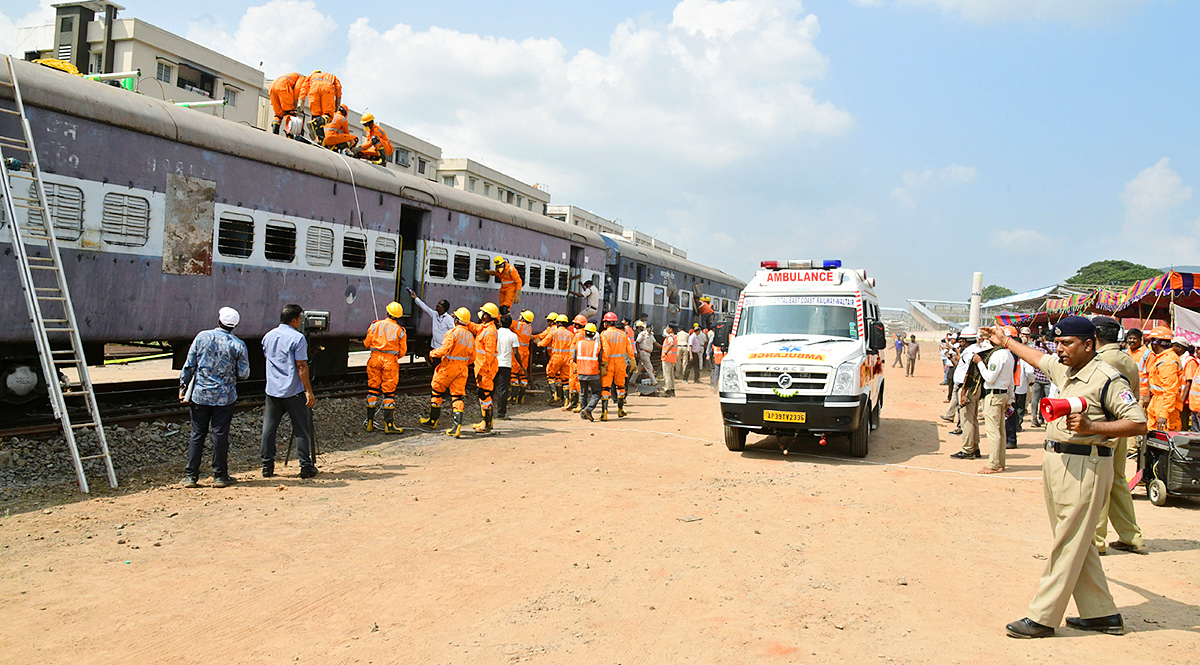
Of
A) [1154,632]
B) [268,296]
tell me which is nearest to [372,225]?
[268,296]

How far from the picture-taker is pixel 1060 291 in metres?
25.1

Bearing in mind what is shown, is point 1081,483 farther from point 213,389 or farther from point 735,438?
point 213,389

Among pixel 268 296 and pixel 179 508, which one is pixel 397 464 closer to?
pixel 179 508

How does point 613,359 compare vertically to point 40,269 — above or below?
below

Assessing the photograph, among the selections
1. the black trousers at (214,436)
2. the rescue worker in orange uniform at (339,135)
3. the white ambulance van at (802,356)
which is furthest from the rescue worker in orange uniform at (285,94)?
the white ambulance van at (802,356)

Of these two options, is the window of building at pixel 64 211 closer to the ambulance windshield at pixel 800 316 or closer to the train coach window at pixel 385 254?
the train coach window at pixel 385 254

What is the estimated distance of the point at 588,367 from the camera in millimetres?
12797

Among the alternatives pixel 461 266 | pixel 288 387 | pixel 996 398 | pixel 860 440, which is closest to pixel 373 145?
pixel 461 266

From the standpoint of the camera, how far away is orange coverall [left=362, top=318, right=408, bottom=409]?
1059 centimetres

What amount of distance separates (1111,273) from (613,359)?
251 ft

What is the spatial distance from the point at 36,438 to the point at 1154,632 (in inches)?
374

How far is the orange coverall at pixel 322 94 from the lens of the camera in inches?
509

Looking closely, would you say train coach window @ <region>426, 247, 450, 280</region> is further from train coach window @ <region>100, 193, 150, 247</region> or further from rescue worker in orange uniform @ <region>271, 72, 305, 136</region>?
train coach window @ <region>100, 193, 150, 247</region>

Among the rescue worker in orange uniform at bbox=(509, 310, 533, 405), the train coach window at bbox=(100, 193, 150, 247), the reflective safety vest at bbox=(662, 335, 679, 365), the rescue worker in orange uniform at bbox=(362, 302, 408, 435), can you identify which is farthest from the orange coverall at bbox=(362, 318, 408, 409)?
the reflective safety vest at bbox=(662, 335, 679, 365)
